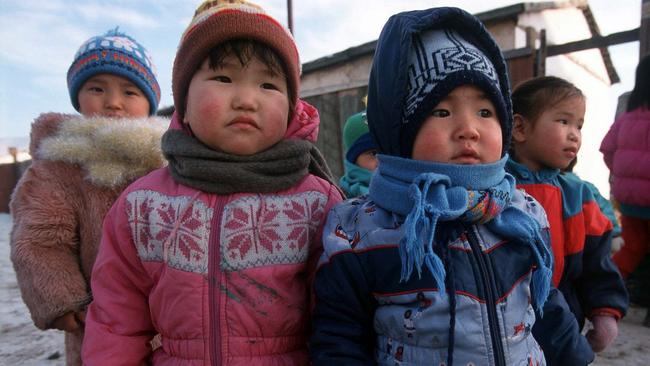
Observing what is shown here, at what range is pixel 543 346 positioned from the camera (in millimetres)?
1222

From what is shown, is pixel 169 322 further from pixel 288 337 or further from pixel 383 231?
pixel 383 231

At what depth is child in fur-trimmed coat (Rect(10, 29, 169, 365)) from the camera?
4.67 ft

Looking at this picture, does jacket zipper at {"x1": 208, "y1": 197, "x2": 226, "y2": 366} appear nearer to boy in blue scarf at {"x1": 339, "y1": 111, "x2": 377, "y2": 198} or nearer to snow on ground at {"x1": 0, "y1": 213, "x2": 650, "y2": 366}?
boy in blue scarf at {"x1": 339, "y1": 111, "x2": 377, "y2": 198}

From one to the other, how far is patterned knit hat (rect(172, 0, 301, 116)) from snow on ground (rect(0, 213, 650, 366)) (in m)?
2.63

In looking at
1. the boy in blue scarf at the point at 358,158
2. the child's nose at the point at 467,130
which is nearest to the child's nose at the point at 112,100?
the boy in blue scarf at the point at 358,158

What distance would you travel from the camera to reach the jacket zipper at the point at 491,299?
103 cm

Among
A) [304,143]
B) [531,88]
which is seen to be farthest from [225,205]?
[531,88]

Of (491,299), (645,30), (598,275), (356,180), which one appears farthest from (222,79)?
(645,30)

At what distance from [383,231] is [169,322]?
58 centimetres

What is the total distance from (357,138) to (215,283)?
1.56 meters

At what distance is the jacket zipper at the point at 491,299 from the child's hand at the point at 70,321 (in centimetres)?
121

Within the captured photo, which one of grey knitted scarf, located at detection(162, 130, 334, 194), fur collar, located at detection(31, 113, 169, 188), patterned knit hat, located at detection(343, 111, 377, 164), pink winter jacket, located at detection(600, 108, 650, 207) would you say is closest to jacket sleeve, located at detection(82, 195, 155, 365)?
grey knitted scarf, located at detection(162, 130, 334, 194)

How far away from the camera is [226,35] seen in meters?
1.21

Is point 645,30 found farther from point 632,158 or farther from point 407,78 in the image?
point 407,78
